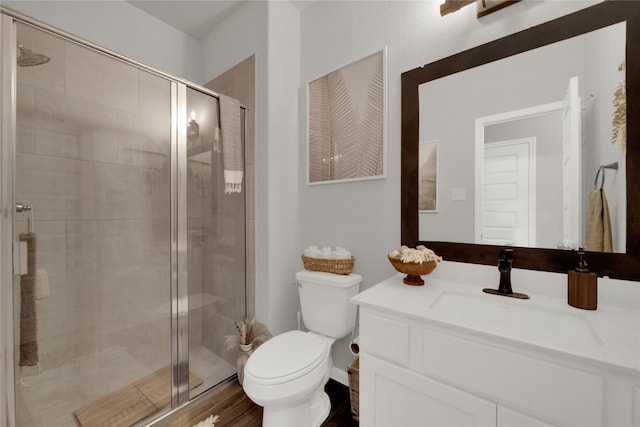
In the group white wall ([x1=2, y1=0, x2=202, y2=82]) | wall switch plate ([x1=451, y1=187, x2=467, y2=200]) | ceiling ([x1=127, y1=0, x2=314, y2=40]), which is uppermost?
ceiling ([x1=127, y1=0, x2=314, y2=40])

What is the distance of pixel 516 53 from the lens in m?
1.17

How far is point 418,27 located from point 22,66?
→ 6.08 ft

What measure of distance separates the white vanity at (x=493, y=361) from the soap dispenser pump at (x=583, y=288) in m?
0.03

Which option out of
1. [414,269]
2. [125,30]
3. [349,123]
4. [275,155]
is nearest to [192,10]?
[125,30]

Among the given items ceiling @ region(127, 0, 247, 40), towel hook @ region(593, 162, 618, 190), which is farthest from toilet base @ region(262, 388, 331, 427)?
ceiling @ region(127, 0, 247, 40)

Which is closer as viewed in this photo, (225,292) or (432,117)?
(432,117)

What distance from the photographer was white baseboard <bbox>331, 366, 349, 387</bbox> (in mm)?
1713

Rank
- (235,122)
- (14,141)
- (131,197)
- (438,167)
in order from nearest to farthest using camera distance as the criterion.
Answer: (14,141)
(438,167)
(131,197)
(235,122)

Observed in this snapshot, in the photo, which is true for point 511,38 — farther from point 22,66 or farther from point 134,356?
point 134,356

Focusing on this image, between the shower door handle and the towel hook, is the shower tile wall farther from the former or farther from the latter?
the towel hook

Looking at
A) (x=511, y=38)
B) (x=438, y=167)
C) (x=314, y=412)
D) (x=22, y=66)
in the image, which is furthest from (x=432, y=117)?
(x=22, y=66)

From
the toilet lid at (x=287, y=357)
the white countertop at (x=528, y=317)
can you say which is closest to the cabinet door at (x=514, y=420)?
the white countertop at (x=528, y=317)

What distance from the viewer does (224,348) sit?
1842 mm

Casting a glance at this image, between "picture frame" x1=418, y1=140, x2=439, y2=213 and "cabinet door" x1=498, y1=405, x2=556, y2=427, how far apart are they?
33.6 inches
